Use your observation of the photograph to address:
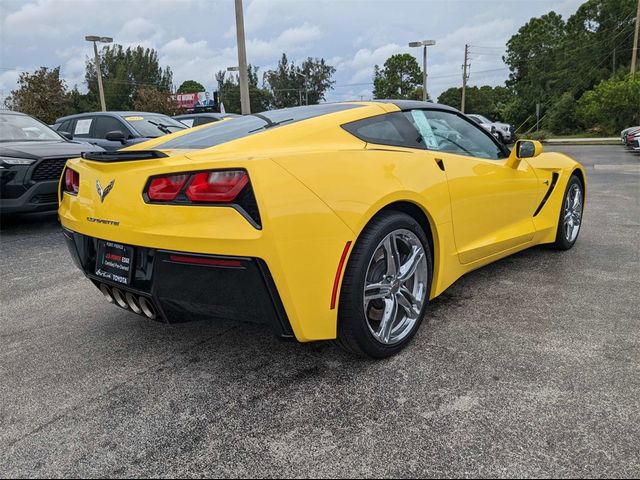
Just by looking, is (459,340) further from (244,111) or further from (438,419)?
(244,111)

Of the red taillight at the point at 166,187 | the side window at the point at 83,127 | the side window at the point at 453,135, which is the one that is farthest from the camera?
the side window at the point at 83,127

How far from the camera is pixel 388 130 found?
2727mm

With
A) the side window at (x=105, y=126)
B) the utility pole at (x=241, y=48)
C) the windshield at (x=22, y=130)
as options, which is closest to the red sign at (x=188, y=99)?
the utility pole at (x=241, y=48)

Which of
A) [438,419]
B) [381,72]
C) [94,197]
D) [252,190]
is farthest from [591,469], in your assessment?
[381,72]

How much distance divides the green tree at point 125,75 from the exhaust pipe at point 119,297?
54829 mm

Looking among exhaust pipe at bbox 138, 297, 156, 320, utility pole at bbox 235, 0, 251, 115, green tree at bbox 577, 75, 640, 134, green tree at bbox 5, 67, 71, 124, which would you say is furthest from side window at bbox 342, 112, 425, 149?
green tree at bbox 5, 67, 71, 124

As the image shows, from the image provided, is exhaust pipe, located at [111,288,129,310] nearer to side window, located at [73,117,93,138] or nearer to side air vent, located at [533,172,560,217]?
side air vent, located at [533,172,560,217]

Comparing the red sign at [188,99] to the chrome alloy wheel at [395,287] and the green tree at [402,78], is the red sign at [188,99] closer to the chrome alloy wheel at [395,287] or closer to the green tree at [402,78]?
the green tree at [402,78]

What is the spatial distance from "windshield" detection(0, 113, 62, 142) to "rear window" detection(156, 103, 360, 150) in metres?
4.48

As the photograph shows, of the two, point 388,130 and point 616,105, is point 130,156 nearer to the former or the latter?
point 388,130

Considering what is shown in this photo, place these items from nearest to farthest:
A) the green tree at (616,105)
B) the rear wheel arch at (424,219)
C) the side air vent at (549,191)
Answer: the rear wheel arch at (424,219) → the side air vent at (549,191) → the green tree at (616,105)

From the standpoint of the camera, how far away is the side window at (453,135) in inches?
118

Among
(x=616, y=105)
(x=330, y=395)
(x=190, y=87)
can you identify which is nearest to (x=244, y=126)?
(x=330, y=395)

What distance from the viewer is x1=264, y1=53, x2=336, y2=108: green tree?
7594 centimetres
